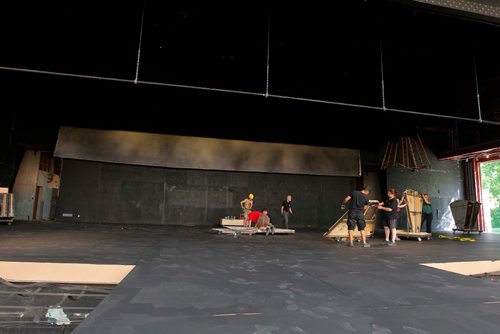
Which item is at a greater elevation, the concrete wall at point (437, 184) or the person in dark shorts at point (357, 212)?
the concrete wall at point (437, 184)

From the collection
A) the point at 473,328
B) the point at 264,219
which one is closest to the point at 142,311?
the point at 473,328

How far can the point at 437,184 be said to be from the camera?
574 inches

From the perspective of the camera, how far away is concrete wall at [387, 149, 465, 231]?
1429 centimetres

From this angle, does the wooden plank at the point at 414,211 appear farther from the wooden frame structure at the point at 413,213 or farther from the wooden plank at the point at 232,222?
the wooden plank at the point at 232,222

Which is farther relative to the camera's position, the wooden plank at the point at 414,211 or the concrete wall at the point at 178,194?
the concrete wall at the point at 178,194

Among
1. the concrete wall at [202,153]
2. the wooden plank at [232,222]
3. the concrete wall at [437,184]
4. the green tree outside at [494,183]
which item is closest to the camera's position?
the wooden plank at [232,222]

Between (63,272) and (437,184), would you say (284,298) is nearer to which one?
(63,272)

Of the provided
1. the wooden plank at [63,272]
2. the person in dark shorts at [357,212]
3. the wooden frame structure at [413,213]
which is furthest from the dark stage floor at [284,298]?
the wooden frame structure at [413,213]

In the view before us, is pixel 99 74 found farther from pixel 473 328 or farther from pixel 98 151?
pixel 473 328

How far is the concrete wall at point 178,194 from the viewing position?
1227 cm

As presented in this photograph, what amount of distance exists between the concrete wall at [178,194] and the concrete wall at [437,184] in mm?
2924

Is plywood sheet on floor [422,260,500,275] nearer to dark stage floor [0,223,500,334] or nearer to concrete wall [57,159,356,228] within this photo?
dark stage floor [0,223,500,334]

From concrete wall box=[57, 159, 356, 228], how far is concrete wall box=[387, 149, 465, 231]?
2924 millimetres

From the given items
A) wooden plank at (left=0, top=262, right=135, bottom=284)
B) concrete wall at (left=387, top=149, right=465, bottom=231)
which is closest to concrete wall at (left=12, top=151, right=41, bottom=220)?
wooden plank at (left=0, top=262, right=135, bottom=284)
